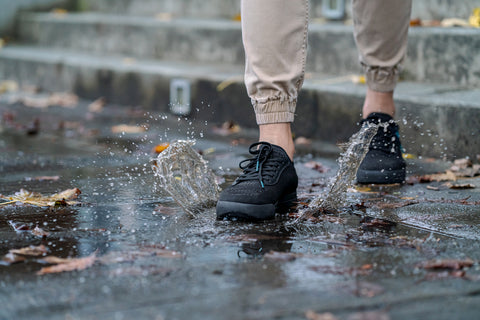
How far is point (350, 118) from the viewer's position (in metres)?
3.56

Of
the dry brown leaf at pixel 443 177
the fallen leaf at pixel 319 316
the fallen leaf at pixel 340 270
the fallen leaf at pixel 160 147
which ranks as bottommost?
the fallen leaf at pixel 160 147

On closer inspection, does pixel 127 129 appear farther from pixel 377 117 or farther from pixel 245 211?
pixel 245 211

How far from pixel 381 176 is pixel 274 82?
71 cm

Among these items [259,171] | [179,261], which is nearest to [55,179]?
[259,171]

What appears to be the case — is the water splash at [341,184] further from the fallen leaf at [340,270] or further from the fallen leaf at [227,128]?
the fallen leaf at [227,128]

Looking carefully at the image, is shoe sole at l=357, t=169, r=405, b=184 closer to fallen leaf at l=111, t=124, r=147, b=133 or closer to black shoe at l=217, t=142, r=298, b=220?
black shoe at l=217, t=142, r=298, b=220

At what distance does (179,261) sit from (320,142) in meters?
2.21

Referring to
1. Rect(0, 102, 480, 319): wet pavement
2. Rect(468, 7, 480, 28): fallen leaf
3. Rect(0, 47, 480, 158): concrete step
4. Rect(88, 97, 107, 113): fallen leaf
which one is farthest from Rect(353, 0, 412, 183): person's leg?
Rect(88, 97, 107, 113): fallen leaf

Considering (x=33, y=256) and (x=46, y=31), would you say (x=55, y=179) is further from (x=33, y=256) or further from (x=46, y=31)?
(x=46, y=31)

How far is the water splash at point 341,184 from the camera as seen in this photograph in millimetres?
2174

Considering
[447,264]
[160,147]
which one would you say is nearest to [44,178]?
[160,147]

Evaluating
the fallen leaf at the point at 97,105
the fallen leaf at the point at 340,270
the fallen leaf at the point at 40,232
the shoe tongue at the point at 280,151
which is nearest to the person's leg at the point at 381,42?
the shoe tongue at the point at 280,151

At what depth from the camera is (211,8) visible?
18.7ft

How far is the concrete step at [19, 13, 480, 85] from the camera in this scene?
11.3ft
